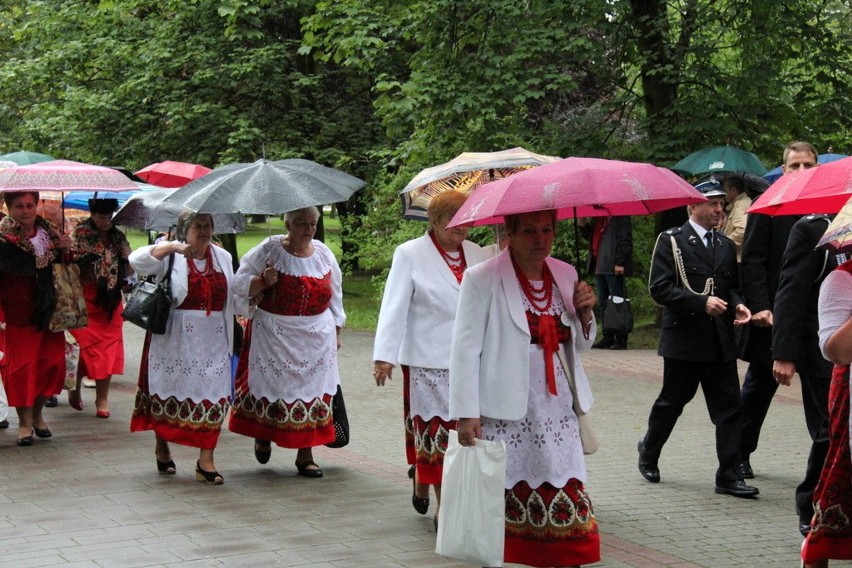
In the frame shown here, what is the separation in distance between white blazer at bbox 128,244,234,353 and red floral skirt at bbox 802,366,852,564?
439 cm

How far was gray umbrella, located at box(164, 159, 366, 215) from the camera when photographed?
7.07 metres

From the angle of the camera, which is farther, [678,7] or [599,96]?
[599,96]

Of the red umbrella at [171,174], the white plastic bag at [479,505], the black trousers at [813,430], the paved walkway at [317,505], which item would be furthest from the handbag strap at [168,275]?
the red umbrella at [171,174]

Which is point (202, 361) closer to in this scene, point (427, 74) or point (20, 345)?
point (20, 345)

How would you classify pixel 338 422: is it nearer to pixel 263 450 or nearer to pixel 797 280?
pixel 263 450

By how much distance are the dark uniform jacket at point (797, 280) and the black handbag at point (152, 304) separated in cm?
383

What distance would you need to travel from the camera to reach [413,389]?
7.09 meters

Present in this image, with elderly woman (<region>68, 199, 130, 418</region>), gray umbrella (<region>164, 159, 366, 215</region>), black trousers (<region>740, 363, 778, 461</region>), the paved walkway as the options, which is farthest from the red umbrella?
black trousers (<region>740, 363, 778, 461</region>)

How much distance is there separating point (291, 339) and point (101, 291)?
3252 mm

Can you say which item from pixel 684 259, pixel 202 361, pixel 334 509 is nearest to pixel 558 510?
pixel 334 509

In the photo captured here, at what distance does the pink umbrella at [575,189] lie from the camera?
4957 millimetres

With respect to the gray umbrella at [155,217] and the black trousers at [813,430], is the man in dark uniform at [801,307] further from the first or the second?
the gray umbrella at [155,217]

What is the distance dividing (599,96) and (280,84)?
696 cm

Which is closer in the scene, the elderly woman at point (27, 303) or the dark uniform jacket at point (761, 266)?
the dark uniform jacket at point (761, 266)
